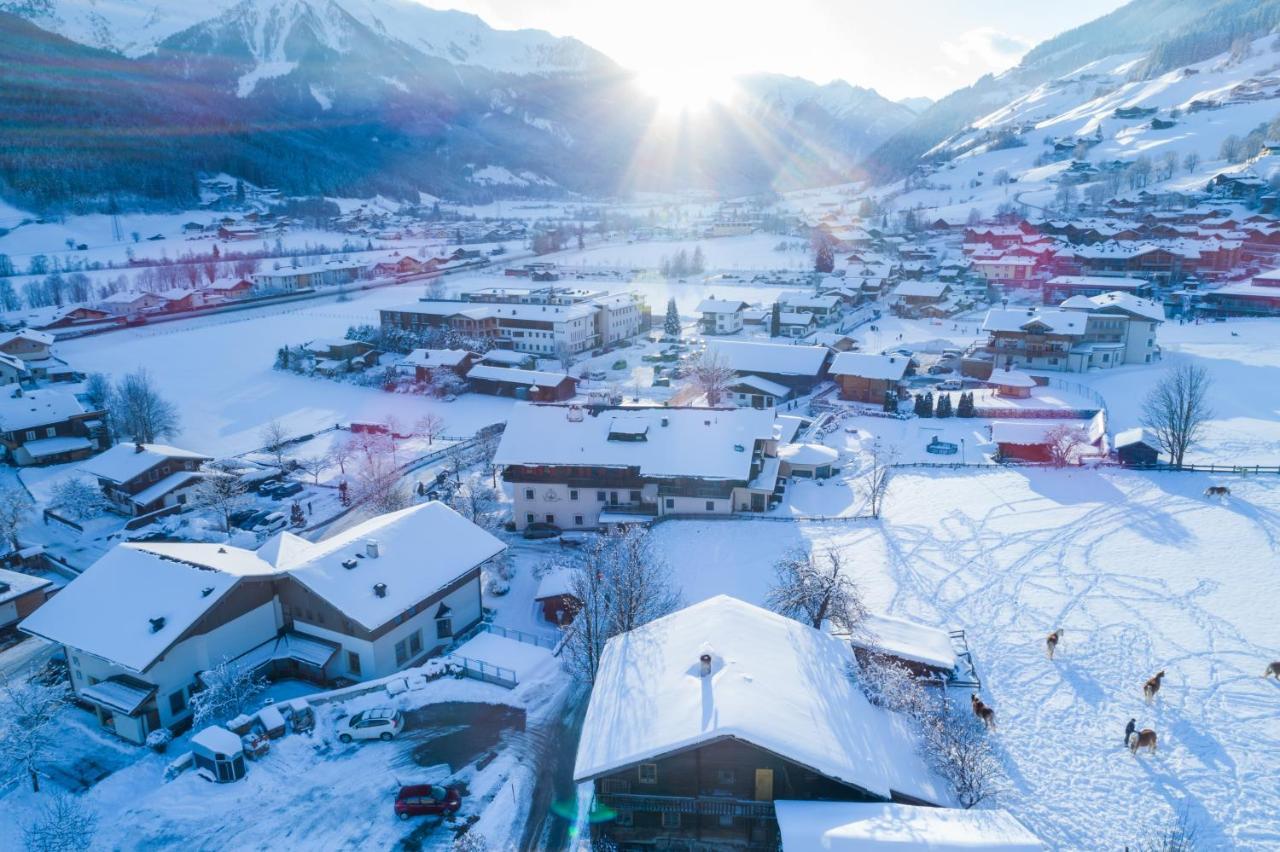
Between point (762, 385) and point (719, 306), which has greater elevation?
point (719, 306)

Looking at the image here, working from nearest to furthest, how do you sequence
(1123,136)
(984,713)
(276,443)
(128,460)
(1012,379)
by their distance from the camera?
(984,713) → (128,460) → (276,443) → (1012,379) → (1123,136)

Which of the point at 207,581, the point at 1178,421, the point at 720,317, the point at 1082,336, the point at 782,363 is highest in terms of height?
the point at 1082,336

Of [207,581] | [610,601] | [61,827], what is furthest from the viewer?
[610,601]

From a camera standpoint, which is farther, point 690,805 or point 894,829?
point 690,805

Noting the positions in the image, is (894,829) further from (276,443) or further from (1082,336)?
(1082,336)

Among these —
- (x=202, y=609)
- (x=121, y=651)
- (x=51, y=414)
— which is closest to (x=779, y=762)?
(x=202, y=609)

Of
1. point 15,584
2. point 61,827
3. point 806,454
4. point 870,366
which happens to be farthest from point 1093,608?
point 15,584
